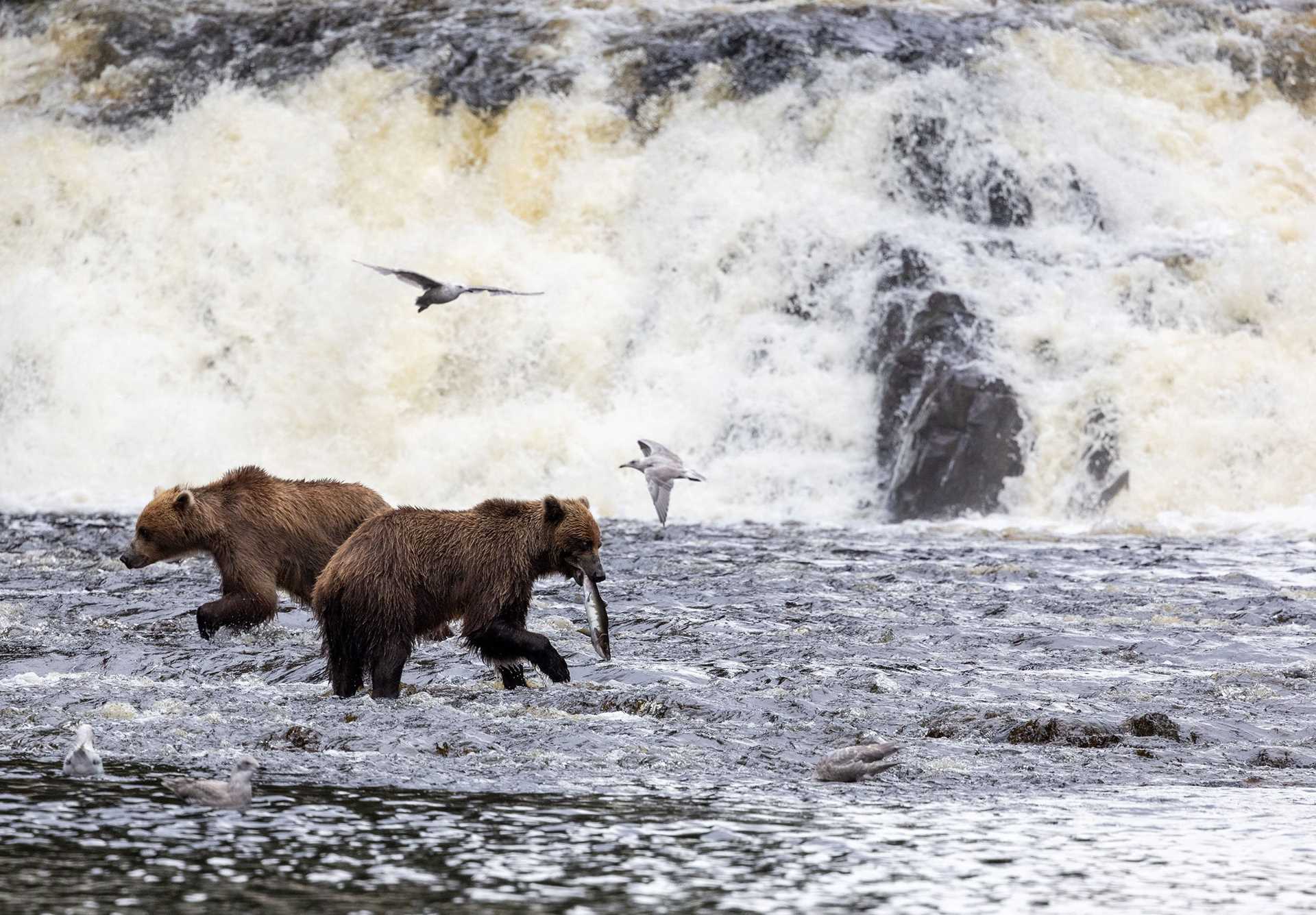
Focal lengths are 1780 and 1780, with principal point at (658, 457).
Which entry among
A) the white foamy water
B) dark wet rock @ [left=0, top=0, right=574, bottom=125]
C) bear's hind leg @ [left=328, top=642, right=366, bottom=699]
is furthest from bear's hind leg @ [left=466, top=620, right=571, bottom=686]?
dark wet rock @ [left=0, top=0, right=574, bottom=125]

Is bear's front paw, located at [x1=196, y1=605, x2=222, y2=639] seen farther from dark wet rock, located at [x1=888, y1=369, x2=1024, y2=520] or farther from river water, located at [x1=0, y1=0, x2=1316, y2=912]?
dark wet rock, located at [x1=888, y1=369, x2=1024, y2=520]

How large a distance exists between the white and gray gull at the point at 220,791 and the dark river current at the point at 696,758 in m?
0.07

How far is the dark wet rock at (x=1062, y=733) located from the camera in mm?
A: 7516

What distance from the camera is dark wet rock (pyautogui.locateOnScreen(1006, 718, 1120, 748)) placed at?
24.7 feet

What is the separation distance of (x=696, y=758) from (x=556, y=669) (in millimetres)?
1337

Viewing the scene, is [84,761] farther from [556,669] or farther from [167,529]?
[167,529]

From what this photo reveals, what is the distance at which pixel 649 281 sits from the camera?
24.3 m

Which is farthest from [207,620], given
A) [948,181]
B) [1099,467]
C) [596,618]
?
[948,181]

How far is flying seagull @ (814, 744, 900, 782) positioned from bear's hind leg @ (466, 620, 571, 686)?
174 centimetres

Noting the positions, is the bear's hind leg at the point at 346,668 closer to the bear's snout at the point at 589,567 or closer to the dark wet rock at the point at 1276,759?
the bear's snout at the point at 589,567

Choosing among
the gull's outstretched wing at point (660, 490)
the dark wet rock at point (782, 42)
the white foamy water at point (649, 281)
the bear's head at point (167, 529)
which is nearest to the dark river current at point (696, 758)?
the bear's head at point (167, 529)

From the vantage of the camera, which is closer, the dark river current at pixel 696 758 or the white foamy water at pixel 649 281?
the dark river current at pixel 696 758

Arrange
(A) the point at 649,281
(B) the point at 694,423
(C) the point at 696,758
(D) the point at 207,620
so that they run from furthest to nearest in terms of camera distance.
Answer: (A) the point at 649,281
(B) the point at 694,423
(D) the point at 207,620
(C) the point at 696,758

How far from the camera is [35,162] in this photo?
26500mm
